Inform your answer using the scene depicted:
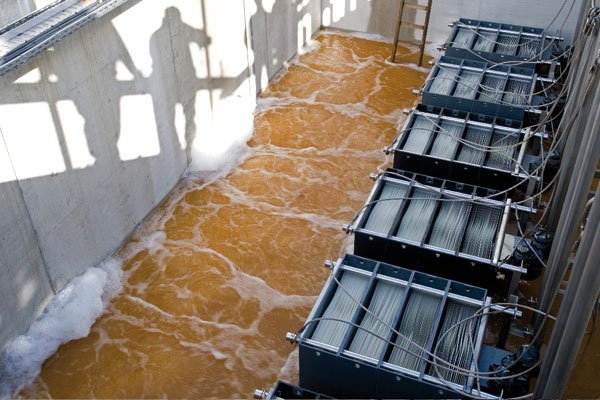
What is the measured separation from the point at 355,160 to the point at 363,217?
473 cm

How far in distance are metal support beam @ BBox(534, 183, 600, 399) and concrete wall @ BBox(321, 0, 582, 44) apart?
1082 centimetres

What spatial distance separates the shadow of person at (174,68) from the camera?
965cm

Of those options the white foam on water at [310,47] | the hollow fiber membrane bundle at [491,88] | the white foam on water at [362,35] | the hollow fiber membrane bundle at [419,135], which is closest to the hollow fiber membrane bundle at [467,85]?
the hollow fiber membrane bundle at [491,88]

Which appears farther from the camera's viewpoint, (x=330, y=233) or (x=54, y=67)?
(x=330, y=233)

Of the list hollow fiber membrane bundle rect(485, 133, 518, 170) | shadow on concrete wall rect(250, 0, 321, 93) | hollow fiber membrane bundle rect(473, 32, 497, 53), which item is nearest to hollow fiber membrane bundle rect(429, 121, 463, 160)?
hollow fiber membrane bundle rect(485, 133, 518, 170)

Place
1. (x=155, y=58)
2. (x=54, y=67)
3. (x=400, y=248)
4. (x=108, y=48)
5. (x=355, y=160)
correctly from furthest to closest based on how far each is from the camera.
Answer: (x=355, y=160)
(x=155, y=58)
(x=108, y=48)
(x=54, y=67)
(x=400, y=248)

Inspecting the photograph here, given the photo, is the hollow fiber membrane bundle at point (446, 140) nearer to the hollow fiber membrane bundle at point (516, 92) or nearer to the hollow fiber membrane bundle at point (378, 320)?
the hollow fiber membrane bundle at point (516, 92)

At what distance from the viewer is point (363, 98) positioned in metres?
13.9

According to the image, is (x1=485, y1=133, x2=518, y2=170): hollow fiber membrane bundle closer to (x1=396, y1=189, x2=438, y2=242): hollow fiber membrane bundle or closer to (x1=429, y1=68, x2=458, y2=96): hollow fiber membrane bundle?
(x1=396, y1=189, x2=438, y2=242): hollow fiber membrane bundle

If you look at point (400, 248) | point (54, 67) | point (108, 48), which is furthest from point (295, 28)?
point (400, 248)

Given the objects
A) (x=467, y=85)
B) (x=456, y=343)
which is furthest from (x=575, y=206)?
(x=467, y=85)

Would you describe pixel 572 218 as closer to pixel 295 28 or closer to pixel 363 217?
pixel 363 217

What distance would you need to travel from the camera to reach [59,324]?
827 centimetres

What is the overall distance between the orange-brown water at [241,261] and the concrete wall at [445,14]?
241cm
